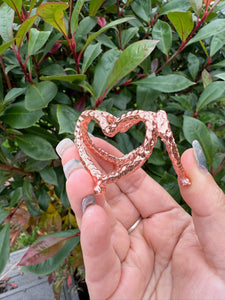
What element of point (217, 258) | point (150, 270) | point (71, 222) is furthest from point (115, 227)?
point (71, 222)

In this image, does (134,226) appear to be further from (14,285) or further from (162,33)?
(14,285)

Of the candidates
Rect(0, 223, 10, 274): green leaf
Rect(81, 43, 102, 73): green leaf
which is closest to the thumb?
Rect(81, 43, 102, 73): green leaf

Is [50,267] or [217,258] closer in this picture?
[217,258]

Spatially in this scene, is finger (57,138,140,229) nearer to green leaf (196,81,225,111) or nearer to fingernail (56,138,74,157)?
fingernail (56,138,74,157)

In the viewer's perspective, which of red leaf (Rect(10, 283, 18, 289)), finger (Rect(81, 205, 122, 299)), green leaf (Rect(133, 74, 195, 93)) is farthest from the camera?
red leaf (Rect(10, 283, 18, 289))

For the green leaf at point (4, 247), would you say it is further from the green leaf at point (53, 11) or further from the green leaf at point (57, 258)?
the green leaf at point (53, 11)

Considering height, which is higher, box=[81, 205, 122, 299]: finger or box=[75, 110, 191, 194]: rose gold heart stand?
box=[75, 110, 191, 194]: rose gold heart stand

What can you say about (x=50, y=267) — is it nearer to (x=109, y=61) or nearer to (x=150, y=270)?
(x=150, y=270)
